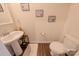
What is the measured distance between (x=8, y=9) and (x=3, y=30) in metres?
0.44

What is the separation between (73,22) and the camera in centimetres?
217

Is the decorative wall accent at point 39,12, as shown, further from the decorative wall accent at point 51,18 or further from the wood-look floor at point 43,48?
the wood-look floor at point 43,48

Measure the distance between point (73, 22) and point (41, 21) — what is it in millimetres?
675

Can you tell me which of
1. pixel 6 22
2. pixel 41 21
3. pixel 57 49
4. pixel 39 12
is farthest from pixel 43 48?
pixel 6 22

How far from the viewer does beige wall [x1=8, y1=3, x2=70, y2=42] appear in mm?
2098

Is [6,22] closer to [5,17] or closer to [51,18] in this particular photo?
[5,17]

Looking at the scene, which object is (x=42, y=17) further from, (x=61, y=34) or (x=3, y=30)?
Result: (x=3, y=30)

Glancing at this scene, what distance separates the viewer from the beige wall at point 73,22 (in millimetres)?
2045

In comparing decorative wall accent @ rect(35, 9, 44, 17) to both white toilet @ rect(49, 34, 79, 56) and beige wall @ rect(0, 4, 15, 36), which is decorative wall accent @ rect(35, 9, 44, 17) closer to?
beige wall @ rect(0, 4, 15, 36)

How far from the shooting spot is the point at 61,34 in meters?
2.48

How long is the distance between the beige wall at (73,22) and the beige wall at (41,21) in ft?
0.33

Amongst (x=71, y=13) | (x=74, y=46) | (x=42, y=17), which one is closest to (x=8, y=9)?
(x=42, y=17)

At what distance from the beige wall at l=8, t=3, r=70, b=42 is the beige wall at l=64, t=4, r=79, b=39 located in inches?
4.0

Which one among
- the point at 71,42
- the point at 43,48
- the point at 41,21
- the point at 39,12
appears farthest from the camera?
the point at 43,48
